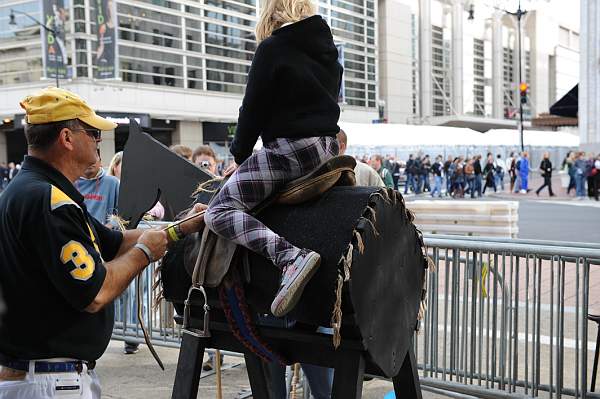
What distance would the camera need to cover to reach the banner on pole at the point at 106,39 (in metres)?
43.4

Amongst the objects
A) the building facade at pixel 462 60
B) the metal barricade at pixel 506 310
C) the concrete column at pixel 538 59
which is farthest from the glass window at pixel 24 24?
the concrete column at pixel 538 59

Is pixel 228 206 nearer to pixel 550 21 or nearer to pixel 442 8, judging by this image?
pixel 442 8

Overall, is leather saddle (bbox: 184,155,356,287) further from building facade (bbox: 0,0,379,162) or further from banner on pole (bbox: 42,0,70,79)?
building facade (bbox: 0,0,379,162)

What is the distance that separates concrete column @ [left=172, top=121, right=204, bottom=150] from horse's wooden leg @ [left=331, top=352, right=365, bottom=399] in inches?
2050

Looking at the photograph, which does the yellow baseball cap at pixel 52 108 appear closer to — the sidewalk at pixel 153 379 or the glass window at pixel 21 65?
the sidewalk at pixel 153 379

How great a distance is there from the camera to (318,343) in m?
2.77

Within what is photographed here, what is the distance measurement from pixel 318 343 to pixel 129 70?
49763 mm

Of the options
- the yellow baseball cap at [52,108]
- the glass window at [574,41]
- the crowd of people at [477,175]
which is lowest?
the crowd of people at [477,175]

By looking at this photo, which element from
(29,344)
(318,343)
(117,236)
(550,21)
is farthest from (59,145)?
(550,21)

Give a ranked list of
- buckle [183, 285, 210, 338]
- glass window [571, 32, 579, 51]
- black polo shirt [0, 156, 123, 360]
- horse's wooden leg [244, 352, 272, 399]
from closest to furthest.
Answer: black polo shirt [0, 156, 123, 360], buckle [183, 285, 210, 338], horse's wooden leg [244, 352, 272, 399], glass window [571, 32, 579, 51]

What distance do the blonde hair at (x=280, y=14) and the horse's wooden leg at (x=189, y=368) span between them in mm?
1364

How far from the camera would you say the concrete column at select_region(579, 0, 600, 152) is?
123 ft

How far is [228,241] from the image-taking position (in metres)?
2.82

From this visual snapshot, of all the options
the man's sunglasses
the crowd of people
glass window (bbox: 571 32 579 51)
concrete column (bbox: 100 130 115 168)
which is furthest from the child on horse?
glass window (bbox: 571 32 579 51)
